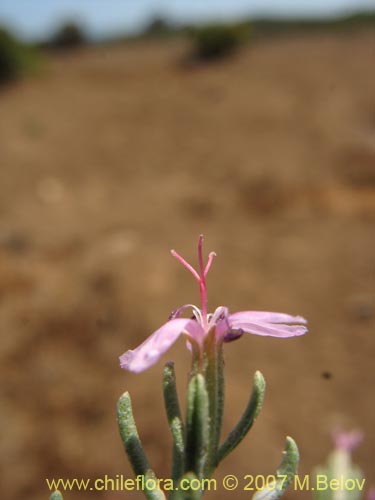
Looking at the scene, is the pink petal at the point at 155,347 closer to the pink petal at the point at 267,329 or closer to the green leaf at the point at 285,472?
the pink petal at the point at 267,329

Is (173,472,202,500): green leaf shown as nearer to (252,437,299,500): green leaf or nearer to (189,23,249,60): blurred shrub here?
(252,437,299,500): green leaf

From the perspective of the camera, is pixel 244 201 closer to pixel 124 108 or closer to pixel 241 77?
pixel 124 108

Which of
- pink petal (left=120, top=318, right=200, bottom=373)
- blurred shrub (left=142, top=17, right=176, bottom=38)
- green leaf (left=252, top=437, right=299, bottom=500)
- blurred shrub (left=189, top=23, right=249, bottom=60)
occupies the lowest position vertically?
blurred shrub (left=142, top=17, right=176, bottom=38)

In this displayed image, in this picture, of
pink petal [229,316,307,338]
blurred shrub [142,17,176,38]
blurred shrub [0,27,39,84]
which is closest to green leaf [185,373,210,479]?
pink petal [229,316,307,338]

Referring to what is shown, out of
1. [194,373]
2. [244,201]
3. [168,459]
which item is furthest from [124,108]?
[194,373]

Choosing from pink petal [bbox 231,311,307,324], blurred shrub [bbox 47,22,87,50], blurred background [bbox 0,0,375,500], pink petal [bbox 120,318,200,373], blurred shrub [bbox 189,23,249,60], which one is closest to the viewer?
pink petal [bbox 120,318,200,373]

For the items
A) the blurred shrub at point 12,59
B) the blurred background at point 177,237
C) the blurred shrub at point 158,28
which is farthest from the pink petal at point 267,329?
the blurred shrub at point 158,28

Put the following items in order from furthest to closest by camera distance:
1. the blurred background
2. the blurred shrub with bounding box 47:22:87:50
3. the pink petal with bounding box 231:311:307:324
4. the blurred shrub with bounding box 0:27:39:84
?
1. the blurred shrub with bounding box 47:22:87:50
2. the blurred shrub with bounding box 0:27:39:84
3. the blurred background
4. the pink petal with bounding box 231:311:307:324
